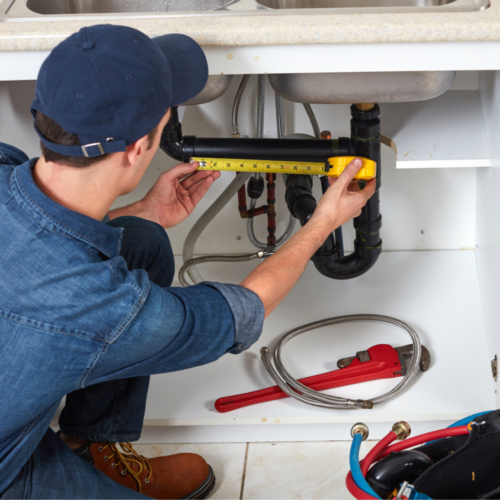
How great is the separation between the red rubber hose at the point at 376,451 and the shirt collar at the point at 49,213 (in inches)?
20.8

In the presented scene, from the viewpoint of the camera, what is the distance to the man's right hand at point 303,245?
0.94 metres

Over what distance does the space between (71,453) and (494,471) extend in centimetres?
72

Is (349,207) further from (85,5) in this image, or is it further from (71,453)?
(85,5)

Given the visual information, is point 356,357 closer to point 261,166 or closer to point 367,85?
point 261,166

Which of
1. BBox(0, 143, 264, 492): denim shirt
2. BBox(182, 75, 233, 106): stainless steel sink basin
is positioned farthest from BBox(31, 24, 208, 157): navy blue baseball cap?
BBox(182, 75, 233, 106): stainless steel sink basin

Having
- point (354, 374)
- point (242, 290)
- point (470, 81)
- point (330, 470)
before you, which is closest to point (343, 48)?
point (242, 290)

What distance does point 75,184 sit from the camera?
2.59 feet

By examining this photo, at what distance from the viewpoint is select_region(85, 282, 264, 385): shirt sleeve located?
2.54 feet

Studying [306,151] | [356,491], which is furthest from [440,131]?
[356,491]

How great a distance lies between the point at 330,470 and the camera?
4.25 feet

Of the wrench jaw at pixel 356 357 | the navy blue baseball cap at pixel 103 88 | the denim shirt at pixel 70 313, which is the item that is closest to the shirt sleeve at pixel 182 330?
Answer: the denim shirt at pixel 70 313

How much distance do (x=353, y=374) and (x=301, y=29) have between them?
0.83m

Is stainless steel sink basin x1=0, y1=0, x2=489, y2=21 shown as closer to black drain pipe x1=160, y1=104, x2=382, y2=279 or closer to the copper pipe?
black drain pipe x1=160, y1=104, x2=382, y2=279

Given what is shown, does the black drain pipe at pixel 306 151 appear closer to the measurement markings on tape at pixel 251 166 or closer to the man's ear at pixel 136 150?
the measurement markings on tape at pixel 251 166
